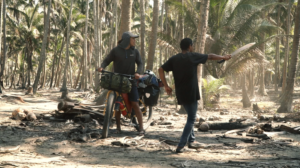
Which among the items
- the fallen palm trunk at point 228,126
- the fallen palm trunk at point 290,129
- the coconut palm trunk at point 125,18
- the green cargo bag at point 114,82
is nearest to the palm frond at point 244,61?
the coconut palm trunk at point 125,18

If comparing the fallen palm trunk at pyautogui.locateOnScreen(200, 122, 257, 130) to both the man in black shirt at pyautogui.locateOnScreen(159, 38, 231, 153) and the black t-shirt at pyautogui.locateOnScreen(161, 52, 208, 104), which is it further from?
the black t-shirt at pyautogui.locateOnScreen(161, 52, 208, 104)

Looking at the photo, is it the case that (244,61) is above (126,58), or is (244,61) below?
above

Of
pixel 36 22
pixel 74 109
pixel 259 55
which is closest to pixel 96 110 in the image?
pixel 74 109

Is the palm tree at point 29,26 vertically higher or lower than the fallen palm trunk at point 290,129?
higher

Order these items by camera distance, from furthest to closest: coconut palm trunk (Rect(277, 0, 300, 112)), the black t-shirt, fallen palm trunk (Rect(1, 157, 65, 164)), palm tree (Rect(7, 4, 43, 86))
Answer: palm tree (Rect(7, 4, 43, 86)) → coconut palm trunk (Rect(277, 0, 300, 112)) → the black t-shirt → fallen palm trunk (Rect(1, 157, 65, 164))

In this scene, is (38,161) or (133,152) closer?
(38,161)

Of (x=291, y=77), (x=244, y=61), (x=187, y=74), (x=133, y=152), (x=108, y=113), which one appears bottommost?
(x=133, y=152)

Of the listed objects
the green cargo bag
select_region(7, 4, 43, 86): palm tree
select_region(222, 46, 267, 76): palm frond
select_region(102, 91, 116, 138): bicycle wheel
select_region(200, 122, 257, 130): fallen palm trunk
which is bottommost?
select_region(200, 122, 257, 130): fallen palm trunk

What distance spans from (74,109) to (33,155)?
10.5ft

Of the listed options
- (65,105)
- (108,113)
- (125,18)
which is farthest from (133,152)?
(125,18)

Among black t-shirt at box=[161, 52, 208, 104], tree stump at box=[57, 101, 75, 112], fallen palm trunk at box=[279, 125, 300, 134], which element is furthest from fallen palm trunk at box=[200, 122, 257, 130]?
tree stump at box=[57, 101, 75, 112]

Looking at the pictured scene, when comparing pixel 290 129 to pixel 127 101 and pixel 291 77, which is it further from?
pixel 291 77

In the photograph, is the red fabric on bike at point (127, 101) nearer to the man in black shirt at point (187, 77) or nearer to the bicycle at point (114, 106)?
the bicycle at point (114, 106)

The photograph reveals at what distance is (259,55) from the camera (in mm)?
17391
